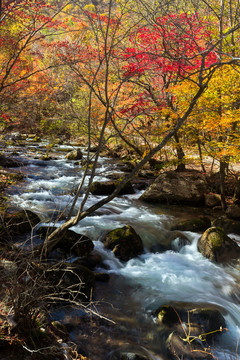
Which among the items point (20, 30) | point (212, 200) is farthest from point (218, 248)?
point (20, 30)

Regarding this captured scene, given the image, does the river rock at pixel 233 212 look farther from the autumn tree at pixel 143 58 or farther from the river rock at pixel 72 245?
the river rock at pixel 72 245

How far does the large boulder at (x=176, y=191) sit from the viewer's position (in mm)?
10484

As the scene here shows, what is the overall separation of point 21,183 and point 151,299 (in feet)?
28.2

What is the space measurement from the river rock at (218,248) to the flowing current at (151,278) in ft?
0.63

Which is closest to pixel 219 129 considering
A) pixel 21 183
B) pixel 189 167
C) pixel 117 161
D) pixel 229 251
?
pixel 229 251

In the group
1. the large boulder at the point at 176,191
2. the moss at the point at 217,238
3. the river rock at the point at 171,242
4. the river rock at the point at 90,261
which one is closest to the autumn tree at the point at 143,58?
the river rock at the point at 90,261

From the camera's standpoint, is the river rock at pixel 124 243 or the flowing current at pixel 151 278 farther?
the river rock at pixel 124 243

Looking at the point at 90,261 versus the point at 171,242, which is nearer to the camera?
the point at 90,261

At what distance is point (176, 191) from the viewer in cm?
1054

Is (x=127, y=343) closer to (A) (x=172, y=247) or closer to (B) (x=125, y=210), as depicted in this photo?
(A) (x=172, y=247)

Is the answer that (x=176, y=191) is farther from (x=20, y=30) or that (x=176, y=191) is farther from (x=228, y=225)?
(x=20, y=30)

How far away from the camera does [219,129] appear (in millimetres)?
7949

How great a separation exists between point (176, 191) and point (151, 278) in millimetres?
5385

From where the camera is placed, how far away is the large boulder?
34.4 feet
